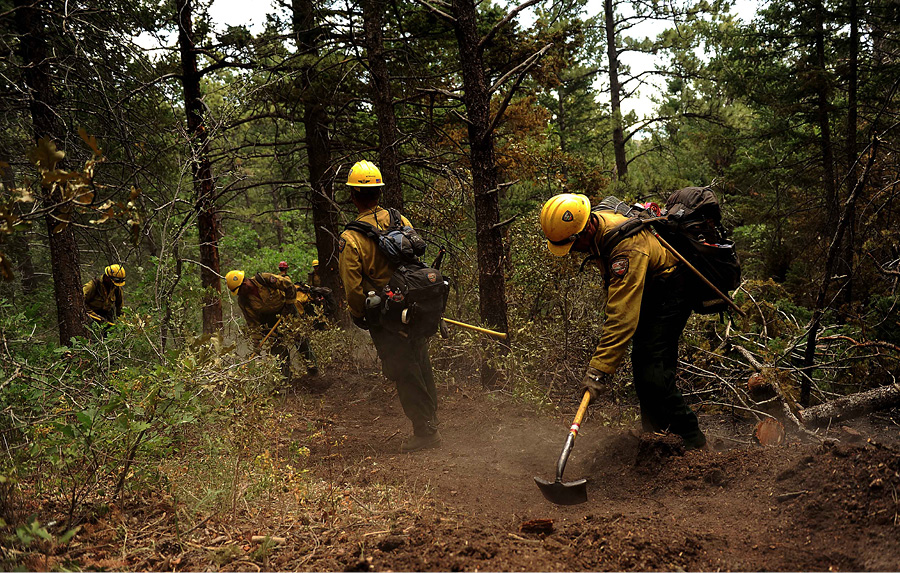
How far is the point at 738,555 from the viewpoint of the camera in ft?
9.01

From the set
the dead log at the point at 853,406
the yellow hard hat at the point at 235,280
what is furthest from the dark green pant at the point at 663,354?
the yellow hard hat at the point at 235,280

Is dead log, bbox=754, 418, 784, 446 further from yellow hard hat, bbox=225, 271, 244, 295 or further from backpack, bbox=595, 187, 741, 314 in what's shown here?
yellow hard hat, bbox=225, 271, 244, 295

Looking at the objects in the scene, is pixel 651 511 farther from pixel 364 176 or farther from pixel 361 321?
pixel 364 176

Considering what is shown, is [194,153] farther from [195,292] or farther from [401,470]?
[401,470]

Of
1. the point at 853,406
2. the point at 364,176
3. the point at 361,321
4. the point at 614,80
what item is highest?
the point at 614,80

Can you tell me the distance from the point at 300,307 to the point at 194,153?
5.67m

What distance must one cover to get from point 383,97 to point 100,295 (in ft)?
21.3

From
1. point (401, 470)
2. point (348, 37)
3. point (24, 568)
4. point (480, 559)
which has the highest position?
point (348, 37)

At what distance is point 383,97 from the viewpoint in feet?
26.1

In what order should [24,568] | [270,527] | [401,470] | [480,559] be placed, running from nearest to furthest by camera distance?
[24,568], [480,559], [270,527], [401,470]

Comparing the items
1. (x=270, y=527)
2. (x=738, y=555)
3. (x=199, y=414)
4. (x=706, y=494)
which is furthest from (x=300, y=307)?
(x=738, y=555)

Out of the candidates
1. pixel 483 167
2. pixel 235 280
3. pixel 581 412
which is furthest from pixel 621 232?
pixel 235 280

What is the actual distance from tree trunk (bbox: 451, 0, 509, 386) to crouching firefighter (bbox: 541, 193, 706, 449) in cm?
239

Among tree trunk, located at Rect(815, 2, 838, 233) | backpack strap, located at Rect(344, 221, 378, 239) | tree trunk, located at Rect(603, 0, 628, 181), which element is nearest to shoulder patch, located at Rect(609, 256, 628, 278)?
backpack strap, located at Rect(344, 221, 378, 239)
